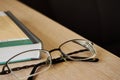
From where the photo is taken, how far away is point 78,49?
0.73m

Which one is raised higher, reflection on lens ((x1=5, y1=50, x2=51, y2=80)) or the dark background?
reflection on lens ((x1=5, y1=50, x2=51, y2=80))

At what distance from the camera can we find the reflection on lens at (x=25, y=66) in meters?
0.62

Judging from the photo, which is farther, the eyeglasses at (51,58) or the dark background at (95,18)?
the dark background at (95,18)

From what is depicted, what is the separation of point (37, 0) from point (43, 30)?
74 cm

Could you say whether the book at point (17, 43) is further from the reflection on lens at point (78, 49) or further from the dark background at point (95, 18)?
the dark background at point (95, 18)

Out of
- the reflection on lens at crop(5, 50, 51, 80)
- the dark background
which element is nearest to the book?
the reflection on lens at crop(5, 50, 51, 80)

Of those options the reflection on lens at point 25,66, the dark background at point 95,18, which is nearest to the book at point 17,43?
the reflection on lens at point 25,66

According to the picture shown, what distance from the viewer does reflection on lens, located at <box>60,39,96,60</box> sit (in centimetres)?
69

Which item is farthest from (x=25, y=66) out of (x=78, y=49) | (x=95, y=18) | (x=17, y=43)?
(x=95, y=18)

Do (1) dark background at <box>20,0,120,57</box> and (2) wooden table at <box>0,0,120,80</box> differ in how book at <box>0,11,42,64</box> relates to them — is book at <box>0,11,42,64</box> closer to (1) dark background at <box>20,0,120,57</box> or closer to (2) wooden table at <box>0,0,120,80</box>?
(2) wooden table at <box>0,0,120,80</box>

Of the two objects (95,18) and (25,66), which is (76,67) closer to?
(25,66)

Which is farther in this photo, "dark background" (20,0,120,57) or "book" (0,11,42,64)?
"dark background" (20,0,120,57)

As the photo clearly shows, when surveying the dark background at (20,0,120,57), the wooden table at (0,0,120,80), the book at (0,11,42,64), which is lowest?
the dark background at (20,0,120,57)

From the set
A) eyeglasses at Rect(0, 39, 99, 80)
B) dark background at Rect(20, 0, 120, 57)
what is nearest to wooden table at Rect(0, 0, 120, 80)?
eyeglasses at Rect(0, 39, 99, 80)
